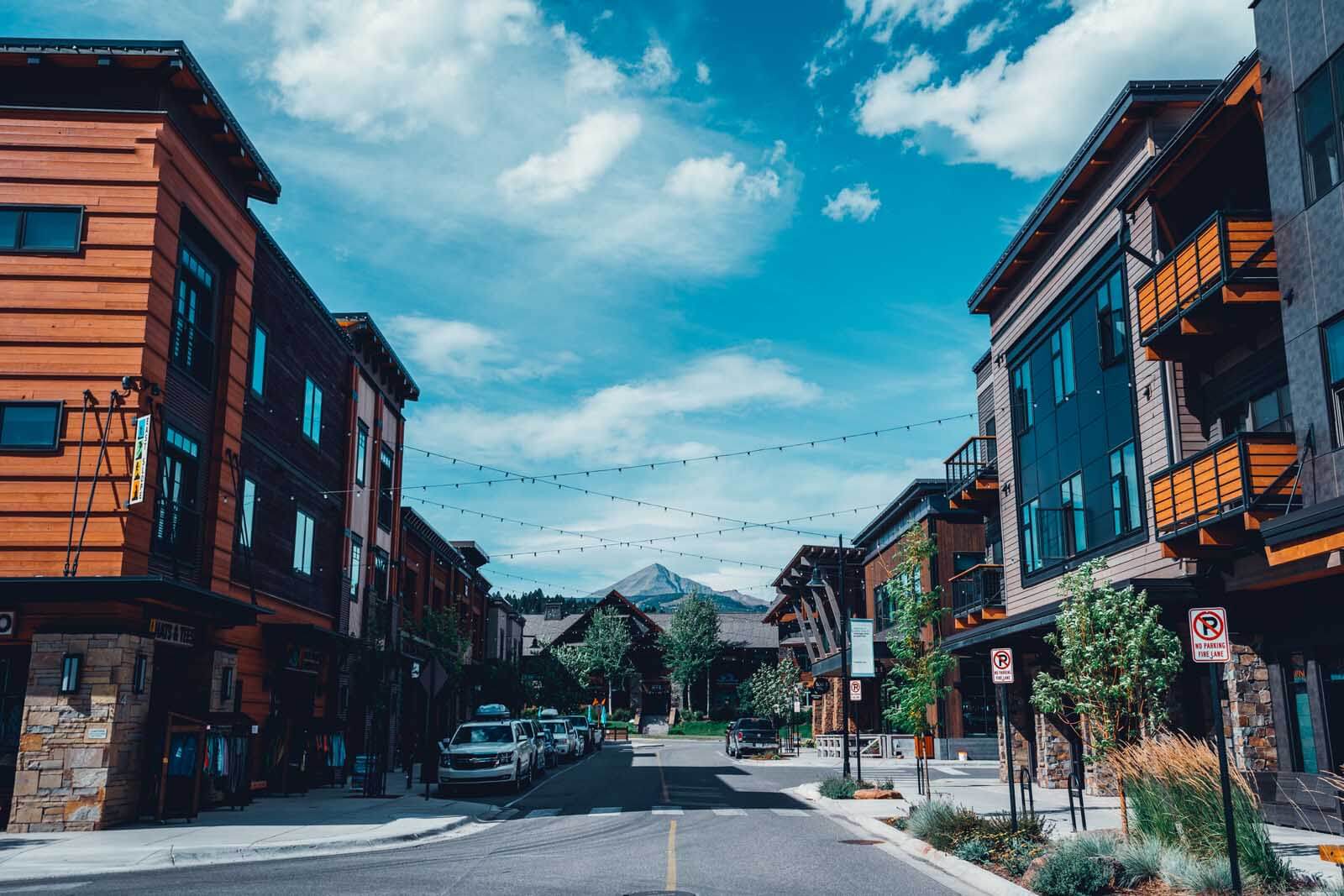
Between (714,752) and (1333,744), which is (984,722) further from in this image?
(1333,744)

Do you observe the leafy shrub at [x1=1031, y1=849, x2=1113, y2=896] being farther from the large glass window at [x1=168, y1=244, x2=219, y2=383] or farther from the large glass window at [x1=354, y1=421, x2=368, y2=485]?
the large glass window at [x1=354, y1=421, x2=368, y2=485]

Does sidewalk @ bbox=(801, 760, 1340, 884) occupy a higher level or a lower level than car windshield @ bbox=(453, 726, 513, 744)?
lower

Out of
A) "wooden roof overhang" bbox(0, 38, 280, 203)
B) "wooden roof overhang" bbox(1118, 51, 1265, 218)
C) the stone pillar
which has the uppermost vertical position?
"wooden roof overhang" bbox(0, 38, 280, 203)

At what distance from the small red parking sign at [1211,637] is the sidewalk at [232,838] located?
477 inches

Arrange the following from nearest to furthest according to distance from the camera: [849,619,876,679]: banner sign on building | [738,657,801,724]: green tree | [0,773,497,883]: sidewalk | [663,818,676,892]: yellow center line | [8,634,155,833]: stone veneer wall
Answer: [663,818,676,892]: yellow center line
[0,773,497,883]: sidewalk
[8,634,155,833]: stone veneer wall
[849,619,876,679]: banner sign on building
[738,657,801,724]: green tree

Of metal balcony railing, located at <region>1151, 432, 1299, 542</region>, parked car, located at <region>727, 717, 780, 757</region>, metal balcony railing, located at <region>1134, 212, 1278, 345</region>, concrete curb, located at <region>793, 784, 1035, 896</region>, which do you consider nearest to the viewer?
concrete curb, located at <region>793, 784, 1035, 896</region>

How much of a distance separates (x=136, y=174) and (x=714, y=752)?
144ft

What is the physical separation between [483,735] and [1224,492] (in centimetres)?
2002

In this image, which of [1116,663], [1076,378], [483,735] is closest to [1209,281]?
[1116,663]

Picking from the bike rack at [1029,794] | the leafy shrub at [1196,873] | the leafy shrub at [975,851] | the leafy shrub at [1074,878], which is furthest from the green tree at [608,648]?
the leafy shrub at [1196,873]

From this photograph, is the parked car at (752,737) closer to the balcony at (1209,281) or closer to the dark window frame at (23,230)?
the balcony at (1209,281)

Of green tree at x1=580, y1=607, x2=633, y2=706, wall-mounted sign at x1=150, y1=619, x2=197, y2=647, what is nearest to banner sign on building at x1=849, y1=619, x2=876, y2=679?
wall-mounted sign at x1=150, y1=619, x2=197, y2=647

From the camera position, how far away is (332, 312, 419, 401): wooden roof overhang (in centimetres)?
3628

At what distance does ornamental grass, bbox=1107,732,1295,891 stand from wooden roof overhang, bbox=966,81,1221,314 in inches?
570
